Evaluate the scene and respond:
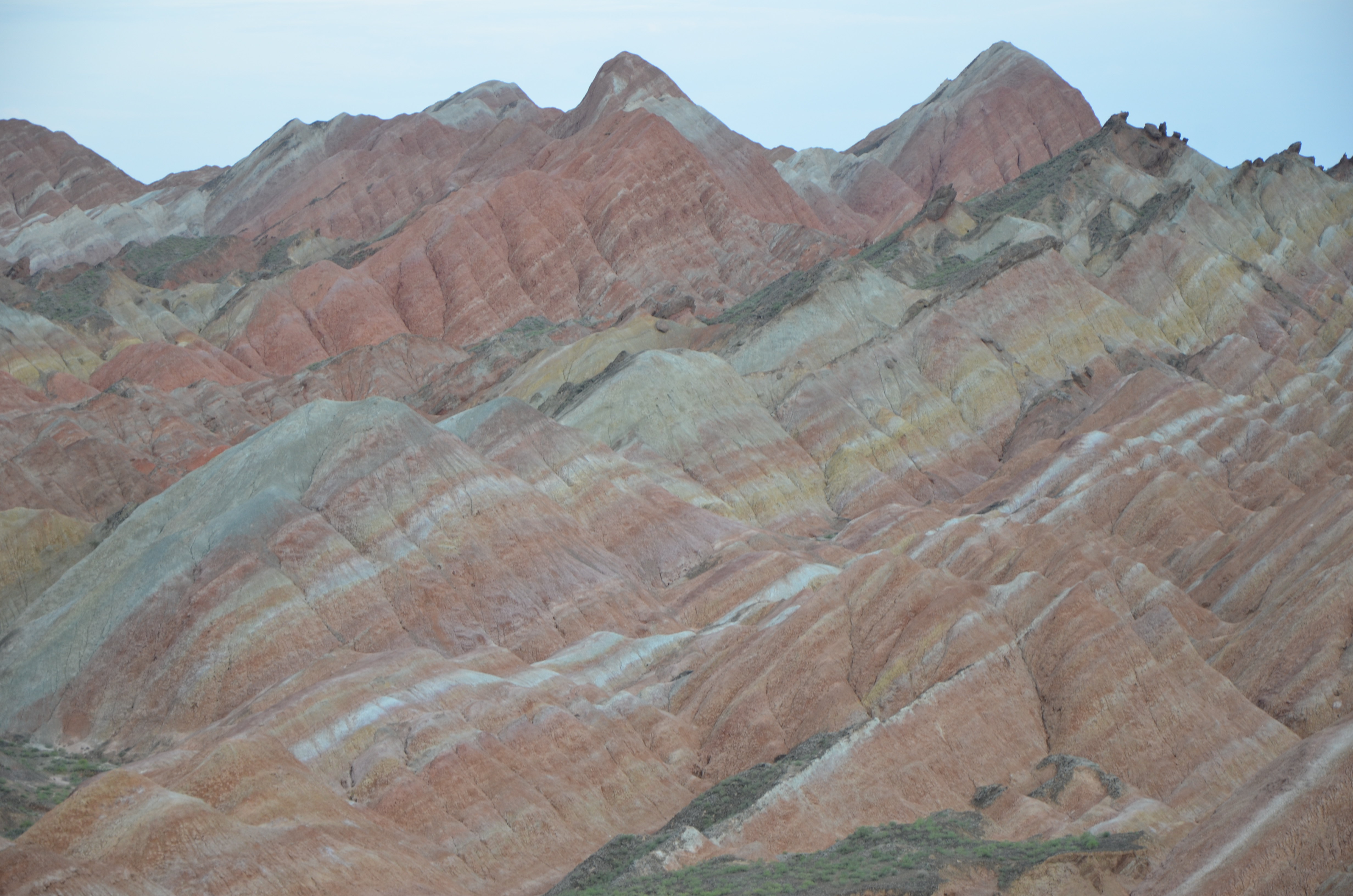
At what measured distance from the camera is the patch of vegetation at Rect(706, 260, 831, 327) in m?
107

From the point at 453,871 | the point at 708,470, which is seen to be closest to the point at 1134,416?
the point at 708,470

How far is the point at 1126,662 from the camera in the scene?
47125mm

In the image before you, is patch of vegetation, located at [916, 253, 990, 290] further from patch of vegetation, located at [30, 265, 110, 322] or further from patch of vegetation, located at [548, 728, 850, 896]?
patch of vegetation, located at [30, 265, 110, 322]

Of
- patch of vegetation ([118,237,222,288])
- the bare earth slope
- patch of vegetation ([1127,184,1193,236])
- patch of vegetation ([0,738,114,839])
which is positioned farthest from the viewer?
patch of vegetation ([118,237,222,288])

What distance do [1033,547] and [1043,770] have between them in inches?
680

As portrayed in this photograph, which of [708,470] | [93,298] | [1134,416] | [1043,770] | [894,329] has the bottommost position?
[1043,770]

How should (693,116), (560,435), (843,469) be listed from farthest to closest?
(693,116)
(843,469)
(560,435)

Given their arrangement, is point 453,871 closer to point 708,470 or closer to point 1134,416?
point 708,470

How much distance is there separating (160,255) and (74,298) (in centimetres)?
3103

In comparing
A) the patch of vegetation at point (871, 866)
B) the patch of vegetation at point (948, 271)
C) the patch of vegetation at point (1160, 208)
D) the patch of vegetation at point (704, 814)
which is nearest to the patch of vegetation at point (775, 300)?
the patch of vegetation at point (948, 271)

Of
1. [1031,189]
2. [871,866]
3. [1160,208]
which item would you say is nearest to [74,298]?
[1031,189]

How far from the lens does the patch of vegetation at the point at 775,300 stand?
106688 millimetres

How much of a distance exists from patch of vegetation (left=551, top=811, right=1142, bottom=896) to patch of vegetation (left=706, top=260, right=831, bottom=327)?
69.3 metres

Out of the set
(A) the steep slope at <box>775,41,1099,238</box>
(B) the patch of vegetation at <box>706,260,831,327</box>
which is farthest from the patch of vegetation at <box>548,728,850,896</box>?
(A) the steep slope at <box>775,41,1099,238</box>
